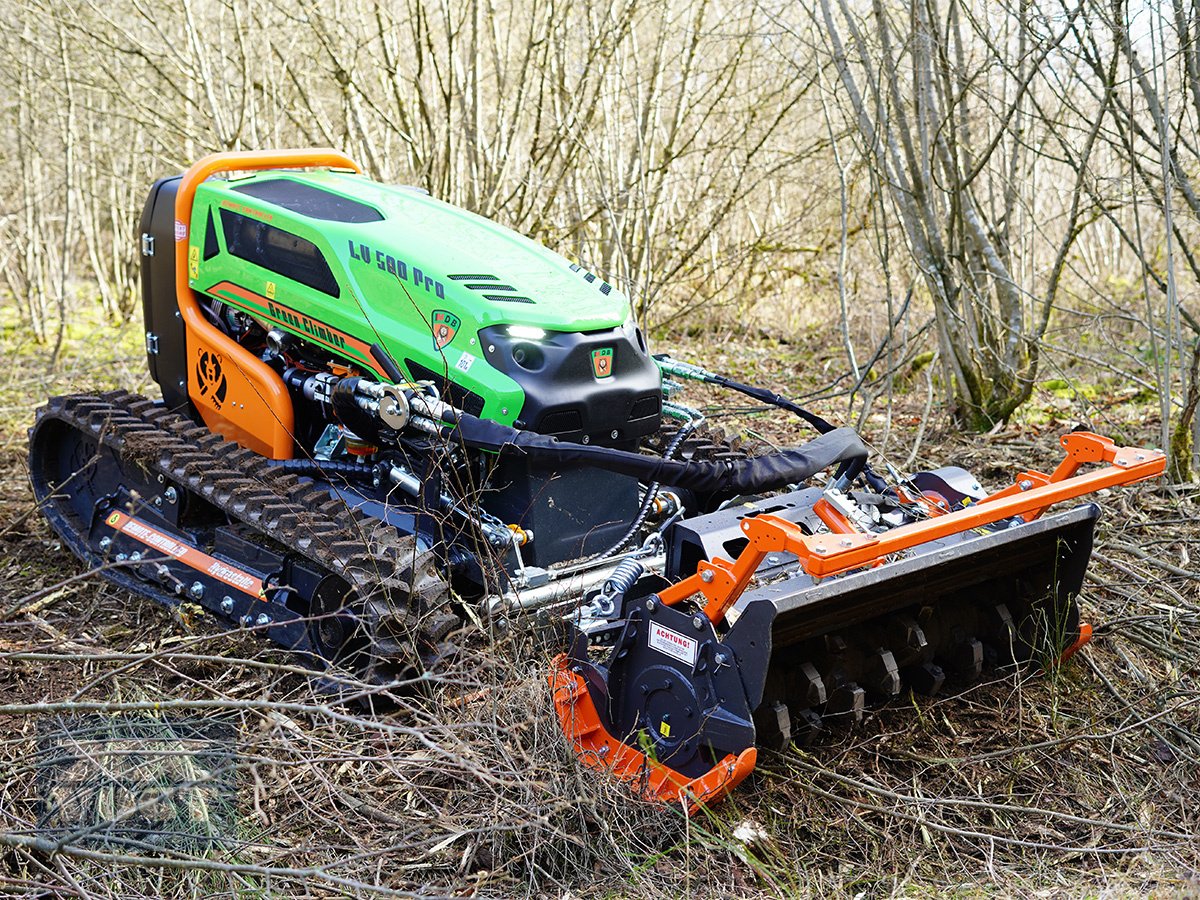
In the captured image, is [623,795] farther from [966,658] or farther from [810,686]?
[966,658]

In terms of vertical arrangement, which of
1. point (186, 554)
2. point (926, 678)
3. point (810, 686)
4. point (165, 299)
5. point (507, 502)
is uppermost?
point (165, 299)

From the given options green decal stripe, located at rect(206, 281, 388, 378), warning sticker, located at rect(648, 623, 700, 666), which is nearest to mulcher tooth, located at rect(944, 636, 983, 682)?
warning sticker, located at rect(648, 623, 700, 666)

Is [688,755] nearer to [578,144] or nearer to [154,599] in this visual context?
[154,599]

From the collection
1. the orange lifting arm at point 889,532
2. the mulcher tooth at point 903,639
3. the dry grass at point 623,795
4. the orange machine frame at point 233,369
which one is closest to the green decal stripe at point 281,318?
the orange machine frame at point 233,369

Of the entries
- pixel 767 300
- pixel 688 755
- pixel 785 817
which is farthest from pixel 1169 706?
pixel 767 300

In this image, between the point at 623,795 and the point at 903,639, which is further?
the point at 903,639

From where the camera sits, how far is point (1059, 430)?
749cm

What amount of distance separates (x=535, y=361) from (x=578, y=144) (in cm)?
502

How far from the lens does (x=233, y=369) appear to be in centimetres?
516

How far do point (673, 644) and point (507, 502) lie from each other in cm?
113

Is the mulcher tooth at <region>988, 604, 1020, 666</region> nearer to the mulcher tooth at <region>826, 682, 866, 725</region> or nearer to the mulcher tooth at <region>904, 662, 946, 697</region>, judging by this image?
the mulcher tooth at <region>904, 662, 946, 697</region>

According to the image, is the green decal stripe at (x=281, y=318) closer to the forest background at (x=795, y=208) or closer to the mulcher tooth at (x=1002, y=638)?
the forest background at (x=795, y=208)

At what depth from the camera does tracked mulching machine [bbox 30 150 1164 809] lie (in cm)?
366

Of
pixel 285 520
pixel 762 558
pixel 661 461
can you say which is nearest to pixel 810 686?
pixel 762 558
